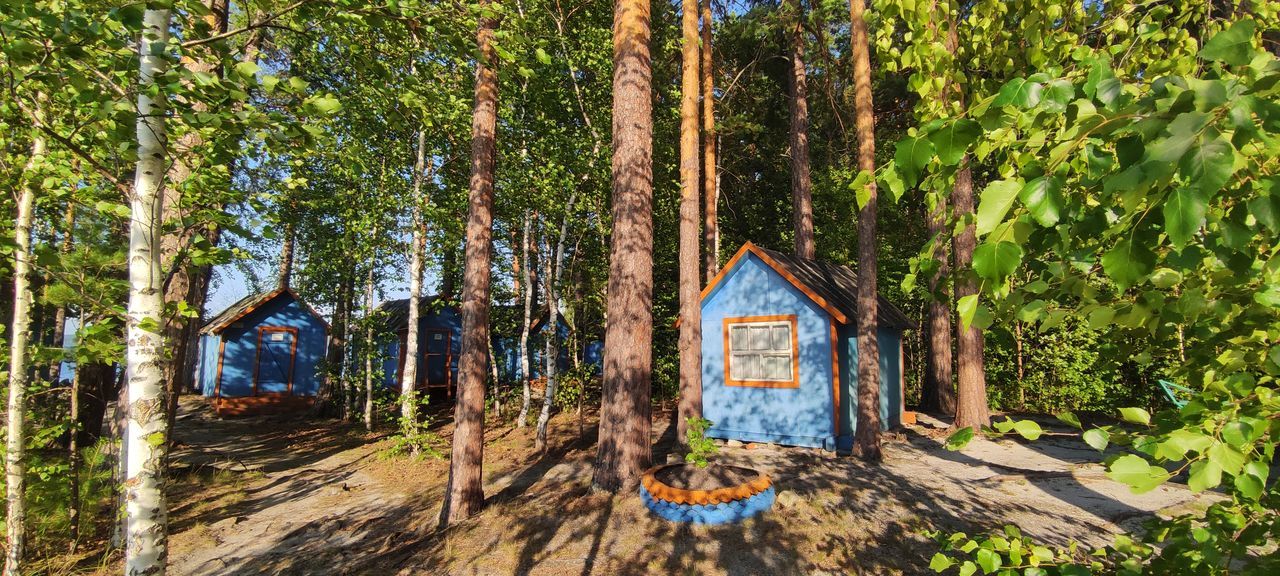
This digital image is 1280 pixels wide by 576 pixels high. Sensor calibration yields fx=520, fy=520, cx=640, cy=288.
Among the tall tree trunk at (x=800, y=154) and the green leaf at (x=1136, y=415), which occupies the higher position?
the tall tree trunk at (x=800, y=154)

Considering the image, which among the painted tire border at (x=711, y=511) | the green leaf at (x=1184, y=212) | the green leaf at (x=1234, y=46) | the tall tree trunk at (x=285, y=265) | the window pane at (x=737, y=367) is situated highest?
the tall tree trunk at (x=285, y=265)

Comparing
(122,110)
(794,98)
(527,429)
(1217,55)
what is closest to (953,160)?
(1217,55)

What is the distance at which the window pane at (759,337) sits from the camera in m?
10.8

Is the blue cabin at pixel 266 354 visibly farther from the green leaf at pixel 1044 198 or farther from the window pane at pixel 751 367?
the green leaf at pixel 1044 198

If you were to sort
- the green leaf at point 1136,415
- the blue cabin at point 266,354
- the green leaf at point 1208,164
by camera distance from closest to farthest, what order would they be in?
the green leaf at point 1208,164 → the green leaf at point 1136,415 → the blue cabin at point 266,354

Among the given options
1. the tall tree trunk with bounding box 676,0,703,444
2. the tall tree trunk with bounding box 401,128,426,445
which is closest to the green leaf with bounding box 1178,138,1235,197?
the tall tree trunk with bounding box 676,0,703,444

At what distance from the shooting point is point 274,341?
20438mm

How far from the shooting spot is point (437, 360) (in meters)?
21.6

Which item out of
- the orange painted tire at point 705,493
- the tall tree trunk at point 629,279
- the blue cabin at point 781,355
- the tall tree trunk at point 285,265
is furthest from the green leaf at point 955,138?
the tall tree trunk at point 285,265

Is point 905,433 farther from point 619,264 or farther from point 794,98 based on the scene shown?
point 794,98

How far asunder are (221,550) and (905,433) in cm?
1231

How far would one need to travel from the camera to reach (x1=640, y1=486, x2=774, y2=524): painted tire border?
6.12 metres

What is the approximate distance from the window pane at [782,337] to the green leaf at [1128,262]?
976 centimetres

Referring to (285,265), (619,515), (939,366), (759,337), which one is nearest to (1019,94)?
(619,515)
